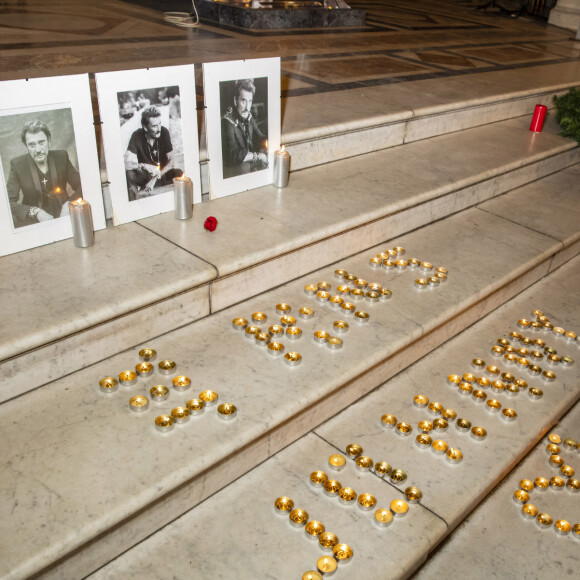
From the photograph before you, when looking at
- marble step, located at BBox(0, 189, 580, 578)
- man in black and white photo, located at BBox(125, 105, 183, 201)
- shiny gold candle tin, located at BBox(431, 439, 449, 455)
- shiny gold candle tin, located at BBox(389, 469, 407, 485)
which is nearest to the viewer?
marble step, located at BBox(0, 189, 580, 578)

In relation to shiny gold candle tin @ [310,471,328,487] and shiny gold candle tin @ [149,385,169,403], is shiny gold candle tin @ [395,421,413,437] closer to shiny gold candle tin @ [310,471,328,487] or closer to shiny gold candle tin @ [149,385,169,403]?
shiny gold candle tin @ [310,471,328,487]

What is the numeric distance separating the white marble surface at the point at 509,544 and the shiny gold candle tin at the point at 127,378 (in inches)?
33.2

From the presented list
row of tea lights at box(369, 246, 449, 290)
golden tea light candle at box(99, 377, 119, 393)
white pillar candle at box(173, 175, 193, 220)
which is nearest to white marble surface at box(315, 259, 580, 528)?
Result: row of tea lights at box(369, 246, 449, 290)

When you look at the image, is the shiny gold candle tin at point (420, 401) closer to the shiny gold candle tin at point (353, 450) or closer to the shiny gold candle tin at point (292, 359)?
the shiny gold candle tin at point (353, 450)

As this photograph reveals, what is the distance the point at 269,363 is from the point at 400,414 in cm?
42

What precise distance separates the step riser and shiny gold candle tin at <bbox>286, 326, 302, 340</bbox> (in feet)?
0.67

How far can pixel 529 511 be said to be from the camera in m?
1.60

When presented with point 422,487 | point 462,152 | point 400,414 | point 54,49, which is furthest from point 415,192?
point 54,49

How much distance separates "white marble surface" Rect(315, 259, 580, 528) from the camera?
1.59 meters

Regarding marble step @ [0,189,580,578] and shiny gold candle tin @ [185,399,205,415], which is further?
shiny gold candle tin @ [185,399,205,415]

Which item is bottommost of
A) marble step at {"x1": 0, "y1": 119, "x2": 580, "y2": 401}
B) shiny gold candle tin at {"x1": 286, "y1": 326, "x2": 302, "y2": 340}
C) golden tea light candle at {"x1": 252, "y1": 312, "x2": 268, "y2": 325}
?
shiny gold candle tin at {"x1": 286, "y1": 326, "x2": 302, "y2": 340}

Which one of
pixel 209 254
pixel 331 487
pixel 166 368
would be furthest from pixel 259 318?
pixel 331 487

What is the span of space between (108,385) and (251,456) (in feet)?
1.32

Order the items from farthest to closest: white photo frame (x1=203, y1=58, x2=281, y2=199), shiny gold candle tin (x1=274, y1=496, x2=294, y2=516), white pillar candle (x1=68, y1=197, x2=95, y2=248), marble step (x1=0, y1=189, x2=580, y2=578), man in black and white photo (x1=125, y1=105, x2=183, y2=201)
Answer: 1. white photo frame (x1=203, y1=58, x2=281, y2=199)
2. man in black and white photo (x1=125, y1=105, x2=183, y2=201)
3. white pillar candle (x1=68, y1=197, x2=95, y2=248)
4. shiny gold candle tin (x1=274, y1=496, x2=294, y2=516)
5. marble step (x1=0, y1=189, x2=580, y2=578)
